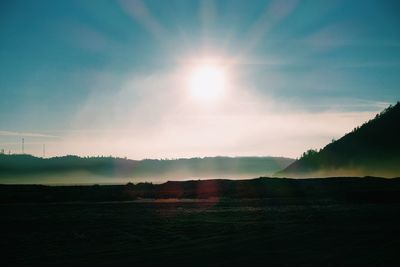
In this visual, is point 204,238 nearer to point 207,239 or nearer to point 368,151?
point 207,239

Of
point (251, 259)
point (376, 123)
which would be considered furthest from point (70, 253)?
point (376, 123)

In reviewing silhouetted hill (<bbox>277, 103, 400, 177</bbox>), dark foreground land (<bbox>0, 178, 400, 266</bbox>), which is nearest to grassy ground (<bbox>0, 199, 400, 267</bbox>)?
dark foreground land (<bbox>0, 178, 400, 266</bbox>)

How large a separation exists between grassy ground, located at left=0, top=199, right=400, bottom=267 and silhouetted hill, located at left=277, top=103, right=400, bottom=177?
289 ft

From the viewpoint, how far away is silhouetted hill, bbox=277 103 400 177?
394 ft

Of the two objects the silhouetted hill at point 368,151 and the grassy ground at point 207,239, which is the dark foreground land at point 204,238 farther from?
the silhouetted hill at point 368,151

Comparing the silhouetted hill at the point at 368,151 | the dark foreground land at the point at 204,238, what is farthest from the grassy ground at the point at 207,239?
the silhouetted hill at the point at 368,151

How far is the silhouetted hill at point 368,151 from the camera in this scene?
11997 cm

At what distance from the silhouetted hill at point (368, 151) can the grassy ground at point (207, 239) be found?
289 ft

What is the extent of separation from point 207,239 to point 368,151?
120255mm

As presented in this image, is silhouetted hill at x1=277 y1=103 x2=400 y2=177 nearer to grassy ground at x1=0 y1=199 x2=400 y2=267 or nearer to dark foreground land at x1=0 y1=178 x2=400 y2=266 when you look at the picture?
dark foreground land at x1=0 y1=178 x2=400 y2=266

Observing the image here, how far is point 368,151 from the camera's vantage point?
132 meters

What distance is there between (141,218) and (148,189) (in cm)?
3594

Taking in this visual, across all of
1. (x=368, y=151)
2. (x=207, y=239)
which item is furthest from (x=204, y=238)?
(x=368, y=151)

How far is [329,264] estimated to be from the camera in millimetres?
15742
